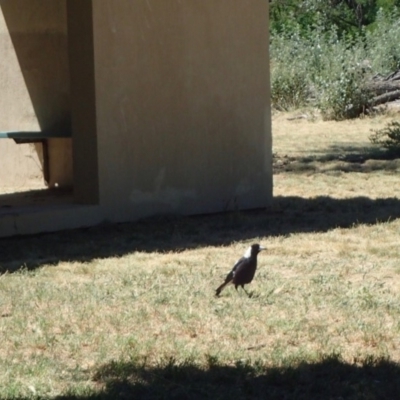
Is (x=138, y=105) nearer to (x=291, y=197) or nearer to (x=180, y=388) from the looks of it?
(x=291, y=197)

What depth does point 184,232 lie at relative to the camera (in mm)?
9664

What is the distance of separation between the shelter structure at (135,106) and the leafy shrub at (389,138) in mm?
5835

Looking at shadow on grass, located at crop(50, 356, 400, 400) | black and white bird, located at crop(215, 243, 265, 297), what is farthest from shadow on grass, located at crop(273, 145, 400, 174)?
shadow on grass, located at crop(50, 356, 400, 400)

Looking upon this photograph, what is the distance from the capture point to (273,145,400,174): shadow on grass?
1491cm

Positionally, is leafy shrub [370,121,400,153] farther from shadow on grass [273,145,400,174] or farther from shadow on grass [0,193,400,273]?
shadow on grass [0,193,400,273]

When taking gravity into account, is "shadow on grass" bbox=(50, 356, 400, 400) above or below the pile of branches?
above

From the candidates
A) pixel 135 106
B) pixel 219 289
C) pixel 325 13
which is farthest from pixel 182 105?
pixel 325 13

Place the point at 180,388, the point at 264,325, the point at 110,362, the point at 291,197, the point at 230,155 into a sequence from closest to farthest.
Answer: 1. the point at 180,388
2. the point at 110,362
3. the point at 264,325
4. the point at 230,155
5. the point at 291,197

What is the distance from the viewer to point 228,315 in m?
6.54

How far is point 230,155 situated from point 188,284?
3.44m

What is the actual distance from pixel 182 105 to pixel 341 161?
232 inches

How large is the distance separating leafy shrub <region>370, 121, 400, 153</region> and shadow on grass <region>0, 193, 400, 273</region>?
5.05 meters

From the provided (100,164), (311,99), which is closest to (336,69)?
(311,99)

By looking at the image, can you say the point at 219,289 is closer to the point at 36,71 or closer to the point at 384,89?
the point at 36,71
